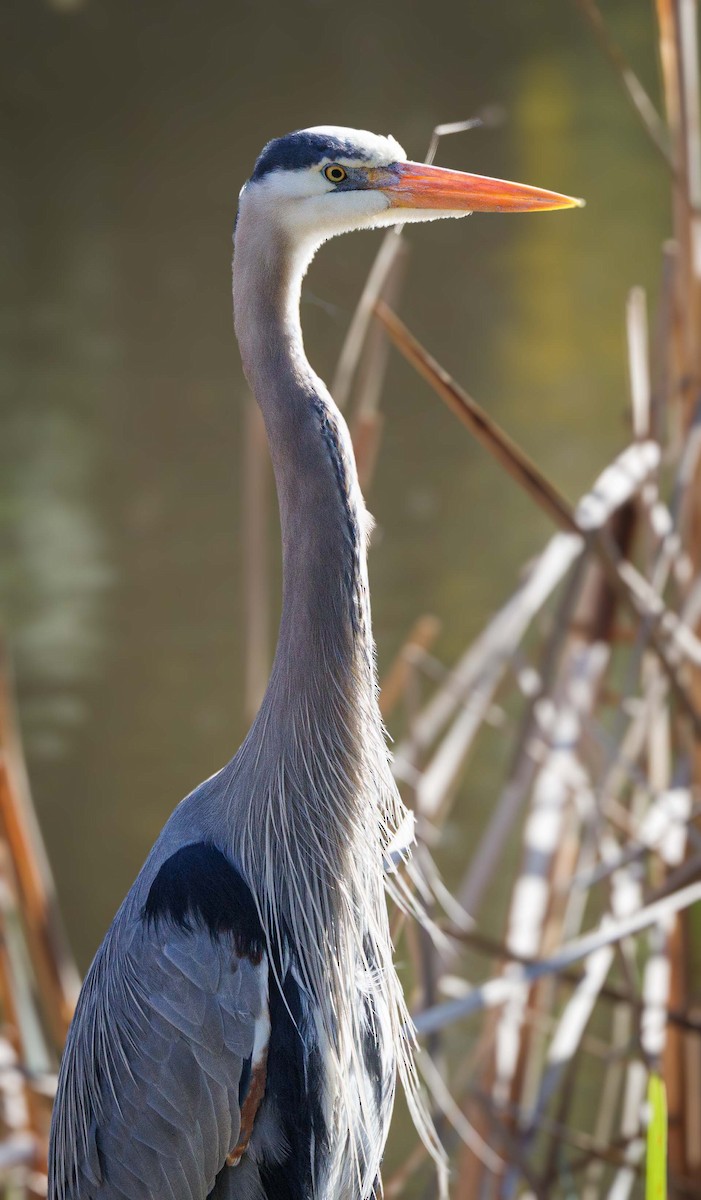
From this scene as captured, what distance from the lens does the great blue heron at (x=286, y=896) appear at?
A: 1.58m

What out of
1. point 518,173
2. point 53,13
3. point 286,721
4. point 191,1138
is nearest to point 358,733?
point 286,721

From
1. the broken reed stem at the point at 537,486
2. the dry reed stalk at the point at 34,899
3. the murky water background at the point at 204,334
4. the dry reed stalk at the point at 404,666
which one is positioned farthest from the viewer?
the murky water background at the point at 204,334

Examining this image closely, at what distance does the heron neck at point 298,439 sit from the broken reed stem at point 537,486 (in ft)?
0.96

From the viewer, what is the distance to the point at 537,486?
78.9 inches

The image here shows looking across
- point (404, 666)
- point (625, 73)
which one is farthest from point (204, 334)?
point (625, 73)

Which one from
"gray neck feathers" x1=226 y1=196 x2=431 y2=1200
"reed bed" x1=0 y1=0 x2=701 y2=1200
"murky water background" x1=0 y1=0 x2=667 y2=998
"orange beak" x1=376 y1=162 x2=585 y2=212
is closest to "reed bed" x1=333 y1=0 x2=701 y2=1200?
"reed bed" x1=0 y1=0 x2=701 y2=1200

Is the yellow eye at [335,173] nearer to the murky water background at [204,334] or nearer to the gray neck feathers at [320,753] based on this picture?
the gray neck feathers at [320,753]

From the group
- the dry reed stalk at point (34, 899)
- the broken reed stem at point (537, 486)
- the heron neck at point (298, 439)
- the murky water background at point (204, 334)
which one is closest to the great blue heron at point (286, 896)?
the heron neck at point (298, 439)

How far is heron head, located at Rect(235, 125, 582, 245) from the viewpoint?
1571mm

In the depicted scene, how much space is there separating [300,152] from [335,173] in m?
0.05

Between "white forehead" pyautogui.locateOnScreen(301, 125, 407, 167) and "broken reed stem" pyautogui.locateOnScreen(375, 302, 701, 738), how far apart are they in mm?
294

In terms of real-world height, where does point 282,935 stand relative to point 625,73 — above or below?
below

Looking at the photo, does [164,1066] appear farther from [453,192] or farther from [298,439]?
[453,192]

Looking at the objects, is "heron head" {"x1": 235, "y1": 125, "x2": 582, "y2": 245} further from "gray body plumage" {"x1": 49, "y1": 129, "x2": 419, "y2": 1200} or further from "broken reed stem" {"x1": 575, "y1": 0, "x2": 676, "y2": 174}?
"broken reed stem" {"x1": 575, "y1": 0, "x2": 676, "y2": 174}
